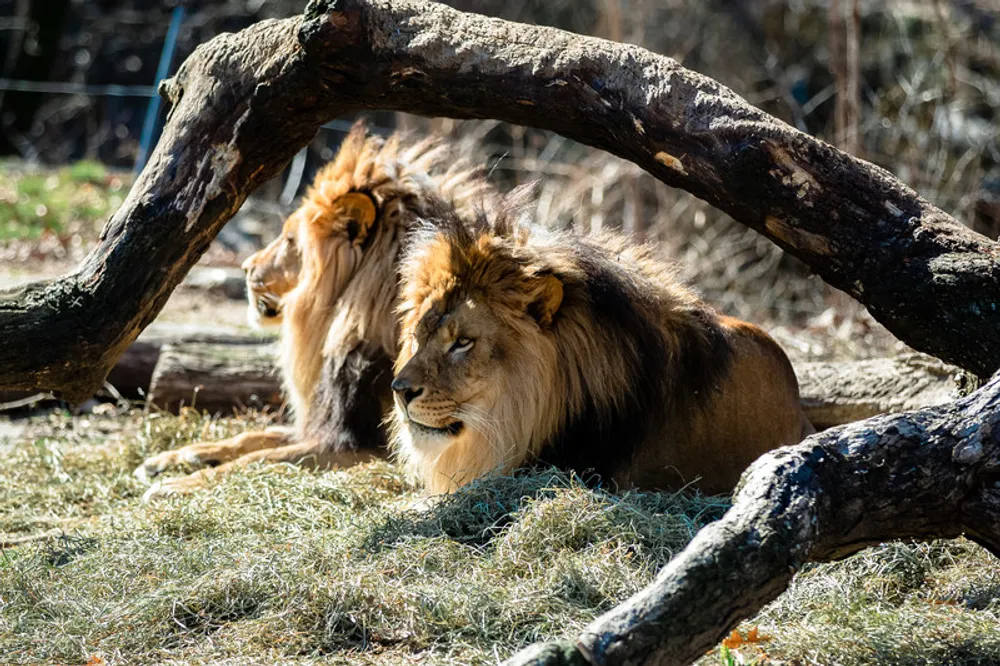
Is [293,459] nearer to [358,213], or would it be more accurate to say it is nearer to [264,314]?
[264,314]

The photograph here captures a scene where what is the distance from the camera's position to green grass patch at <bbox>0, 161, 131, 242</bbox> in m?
10.4

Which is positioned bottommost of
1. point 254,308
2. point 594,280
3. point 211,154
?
point 254,308

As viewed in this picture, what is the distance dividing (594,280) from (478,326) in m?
0.47

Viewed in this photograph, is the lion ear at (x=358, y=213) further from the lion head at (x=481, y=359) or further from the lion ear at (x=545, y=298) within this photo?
the lion ear at (x=545, y=298)

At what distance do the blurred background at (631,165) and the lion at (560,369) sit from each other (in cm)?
271

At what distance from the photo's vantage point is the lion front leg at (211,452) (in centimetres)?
557

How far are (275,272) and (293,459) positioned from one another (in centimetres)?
97

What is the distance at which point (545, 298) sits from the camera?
171 inches

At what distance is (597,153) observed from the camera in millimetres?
10922

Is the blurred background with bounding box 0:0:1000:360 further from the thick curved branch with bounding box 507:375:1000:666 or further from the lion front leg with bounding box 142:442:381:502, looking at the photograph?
the thick curved branch with bounding box 507:375:1000:666

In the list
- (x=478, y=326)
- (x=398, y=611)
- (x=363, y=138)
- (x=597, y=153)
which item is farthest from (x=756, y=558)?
(x=597, y=153)

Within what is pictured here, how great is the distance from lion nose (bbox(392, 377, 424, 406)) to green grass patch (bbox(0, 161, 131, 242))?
22.5 feet

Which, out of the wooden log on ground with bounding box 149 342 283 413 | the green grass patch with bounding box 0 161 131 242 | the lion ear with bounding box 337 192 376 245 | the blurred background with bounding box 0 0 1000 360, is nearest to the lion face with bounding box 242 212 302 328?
the lion ear with bounding box 337 192 376 245

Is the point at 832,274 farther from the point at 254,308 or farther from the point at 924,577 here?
the point at 254,308
